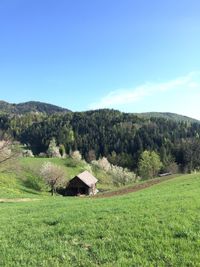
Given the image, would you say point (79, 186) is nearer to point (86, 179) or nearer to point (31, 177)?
point (86, 179)

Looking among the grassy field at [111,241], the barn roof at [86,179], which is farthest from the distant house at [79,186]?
the grassy field at [111,241]

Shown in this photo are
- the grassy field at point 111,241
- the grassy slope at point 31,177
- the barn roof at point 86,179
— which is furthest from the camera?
the barn roof at point 86,179

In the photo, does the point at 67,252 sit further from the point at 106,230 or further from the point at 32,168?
the point at 32,168

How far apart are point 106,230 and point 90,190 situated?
288ft

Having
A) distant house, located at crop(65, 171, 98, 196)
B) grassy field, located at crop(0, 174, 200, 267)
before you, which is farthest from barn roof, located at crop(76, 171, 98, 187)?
grassy field, located at crop(0, 174, 200, 267)

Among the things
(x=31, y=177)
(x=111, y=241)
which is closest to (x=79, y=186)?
(x=31, y=177)

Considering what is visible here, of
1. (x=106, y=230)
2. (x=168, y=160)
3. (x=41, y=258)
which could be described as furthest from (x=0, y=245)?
(x=168, y=160)

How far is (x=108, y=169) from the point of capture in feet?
488

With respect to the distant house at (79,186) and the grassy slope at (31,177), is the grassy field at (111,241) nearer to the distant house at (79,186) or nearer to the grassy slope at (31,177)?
the grassy slope at (31,177)

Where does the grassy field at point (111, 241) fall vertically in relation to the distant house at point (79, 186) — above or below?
above

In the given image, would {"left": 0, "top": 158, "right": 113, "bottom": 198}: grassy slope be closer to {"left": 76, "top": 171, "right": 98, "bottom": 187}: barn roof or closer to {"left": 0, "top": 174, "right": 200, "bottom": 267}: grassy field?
{"left": 76, "top": 171, "right": 98, "bottom": 187}: barn roof

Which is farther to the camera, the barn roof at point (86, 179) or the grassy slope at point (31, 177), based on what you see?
the barn roof at point (86, 179)

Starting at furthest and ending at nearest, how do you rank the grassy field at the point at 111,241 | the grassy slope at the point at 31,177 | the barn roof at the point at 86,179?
the barn roof at the point at 86,179
the grassy slope at the point at 31,177
the grassy field at the point at 111,241

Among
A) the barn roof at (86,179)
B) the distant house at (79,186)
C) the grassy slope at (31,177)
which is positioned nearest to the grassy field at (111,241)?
the grassy slope at (31,177)
